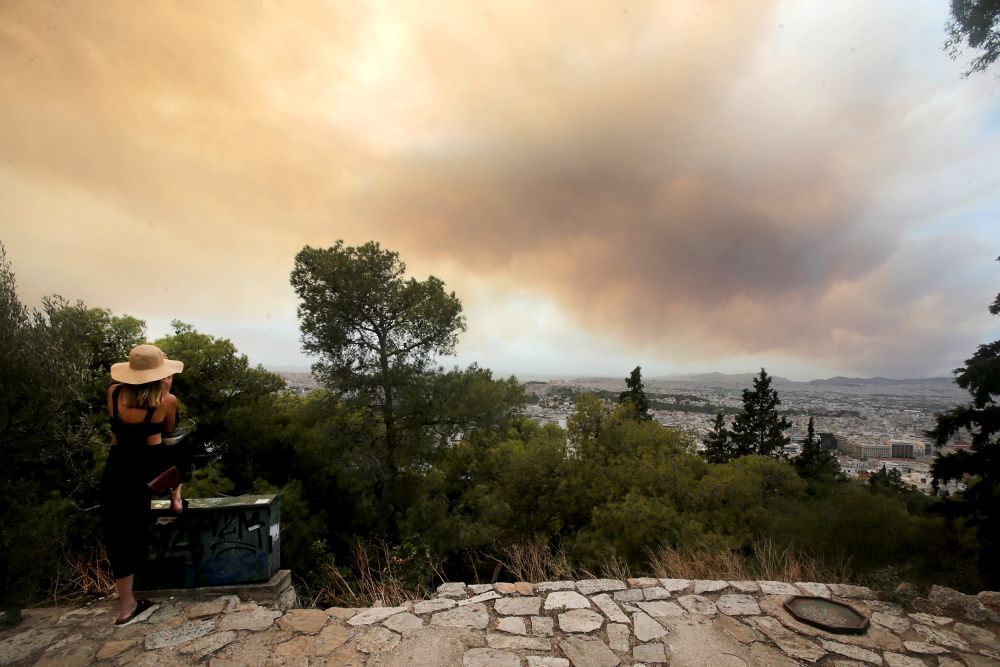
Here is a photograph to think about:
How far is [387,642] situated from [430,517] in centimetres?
795

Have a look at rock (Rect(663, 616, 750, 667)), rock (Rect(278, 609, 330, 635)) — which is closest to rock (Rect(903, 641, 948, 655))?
rock (Rect(663, 616, 750, 667))

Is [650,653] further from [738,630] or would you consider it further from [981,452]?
[981,452]

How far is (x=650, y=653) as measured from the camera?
299 centimetres

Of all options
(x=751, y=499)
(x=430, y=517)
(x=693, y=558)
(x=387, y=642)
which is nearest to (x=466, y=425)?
(x=430, y=517)

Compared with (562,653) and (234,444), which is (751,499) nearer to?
(562,653)

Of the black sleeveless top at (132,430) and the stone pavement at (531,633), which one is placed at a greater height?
the black sleeveless top at (132,430)

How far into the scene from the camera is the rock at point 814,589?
3.87 meters

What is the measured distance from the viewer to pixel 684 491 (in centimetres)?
1456

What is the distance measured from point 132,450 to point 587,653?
3.66m

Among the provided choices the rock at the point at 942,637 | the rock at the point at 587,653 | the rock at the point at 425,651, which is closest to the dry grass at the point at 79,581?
the rock at the point at 425,651

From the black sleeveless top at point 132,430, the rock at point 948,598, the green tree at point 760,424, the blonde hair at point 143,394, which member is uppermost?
the blonde hair at point 143,394

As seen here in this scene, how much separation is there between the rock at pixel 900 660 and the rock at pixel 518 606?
8.37 feet

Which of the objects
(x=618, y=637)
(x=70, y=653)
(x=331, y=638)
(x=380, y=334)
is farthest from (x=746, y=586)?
(x=380, y=334)

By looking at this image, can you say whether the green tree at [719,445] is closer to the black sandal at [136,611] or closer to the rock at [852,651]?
the rock at [852,651]
